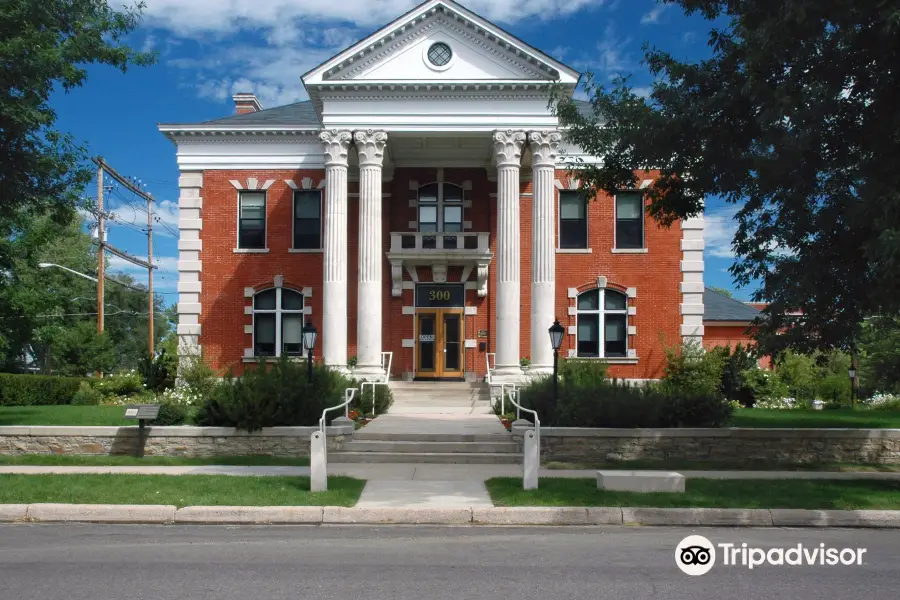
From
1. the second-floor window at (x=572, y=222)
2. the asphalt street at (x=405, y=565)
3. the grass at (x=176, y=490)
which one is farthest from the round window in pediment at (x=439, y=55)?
the asphalt street at (x=405, y=565)

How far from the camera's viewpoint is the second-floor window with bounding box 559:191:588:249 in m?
30.8

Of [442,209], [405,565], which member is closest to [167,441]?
[405,565]

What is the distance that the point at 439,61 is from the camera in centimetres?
2733

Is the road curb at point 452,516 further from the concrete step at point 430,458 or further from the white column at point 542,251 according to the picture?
the white column at point 542,251

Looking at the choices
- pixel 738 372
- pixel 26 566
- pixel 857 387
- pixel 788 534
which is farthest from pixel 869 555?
pixel 857 387

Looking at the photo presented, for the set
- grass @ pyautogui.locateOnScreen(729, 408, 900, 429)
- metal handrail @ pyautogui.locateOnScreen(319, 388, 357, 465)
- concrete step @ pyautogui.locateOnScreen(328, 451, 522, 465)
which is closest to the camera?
metal handrail @ pyautogui.locateOnScreen(319, 388, 357, 465)

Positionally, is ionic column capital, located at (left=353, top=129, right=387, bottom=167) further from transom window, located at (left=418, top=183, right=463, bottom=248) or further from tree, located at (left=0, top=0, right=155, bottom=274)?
tree, located at (left=0, top=0, right=155, bottom=274)

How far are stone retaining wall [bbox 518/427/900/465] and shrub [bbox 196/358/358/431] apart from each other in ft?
16.8

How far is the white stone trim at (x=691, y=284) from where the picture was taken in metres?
30.5

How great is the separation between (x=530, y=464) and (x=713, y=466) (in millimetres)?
5155

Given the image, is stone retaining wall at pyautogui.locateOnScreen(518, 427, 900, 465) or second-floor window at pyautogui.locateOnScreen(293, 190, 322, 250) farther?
second-floor window at pyautogui.locateOnScreen(293, 190, 322, 250)

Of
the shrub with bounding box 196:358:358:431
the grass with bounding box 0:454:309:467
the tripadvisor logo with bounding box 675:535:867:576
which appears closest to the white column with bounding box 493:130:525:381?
the shrub with bounding box 196:358:358:431

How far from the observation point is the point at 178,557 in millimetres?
8773

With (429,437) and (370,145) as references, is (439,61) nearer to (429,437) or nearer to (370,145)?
(370,145)
